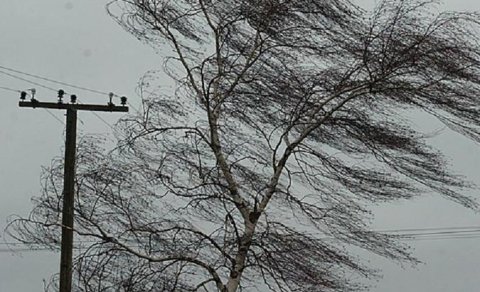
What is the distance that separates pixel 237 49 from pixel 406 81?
2064 millimetres

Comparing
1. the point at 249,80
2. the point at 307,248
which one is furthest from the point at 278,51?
the point at 307,248

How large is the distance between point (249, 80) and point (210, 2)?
1.09 metres

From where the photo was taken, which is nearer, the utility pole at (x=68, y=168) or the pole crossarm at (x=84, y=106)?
the utility pole at (x=68, y=168)

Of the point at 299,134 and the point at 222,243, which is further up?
the point at 299,134

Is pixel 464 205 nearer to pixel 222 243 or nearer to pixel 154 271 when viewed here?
pixel 222 243

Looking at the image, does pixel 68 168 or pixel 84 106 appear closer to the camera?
pixel 68 168

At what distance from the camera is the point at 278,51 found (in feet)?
42.4

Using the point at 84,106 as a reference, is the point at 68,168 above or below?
below

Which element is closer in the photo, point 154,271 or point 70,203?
point 154,271

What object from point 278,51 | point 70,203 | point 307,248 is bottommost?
point 307,248

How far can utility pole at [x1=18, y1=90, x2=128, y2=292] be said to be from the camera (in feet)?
44.1

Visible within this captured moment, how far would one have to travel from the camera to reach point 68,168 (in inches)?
597

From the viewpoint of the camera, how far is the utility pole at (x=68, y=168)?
13.4m

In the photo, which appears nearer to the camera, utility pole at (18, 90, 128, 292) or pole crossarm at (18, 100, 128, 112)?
utility pole at (18, 90, 128, 292)
